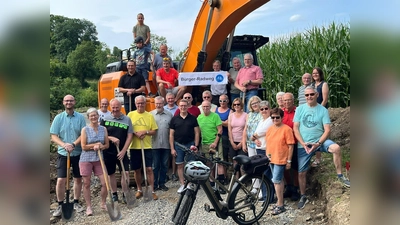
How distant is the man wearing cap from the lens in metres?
7.48

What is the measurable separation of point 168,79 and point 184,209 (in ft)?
12.3

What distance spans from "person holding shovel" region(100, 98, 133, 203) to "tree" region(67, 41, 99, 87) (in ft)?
96.8

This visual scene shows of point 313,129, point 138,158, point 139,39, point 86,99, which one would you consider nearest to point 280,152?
point 313,129

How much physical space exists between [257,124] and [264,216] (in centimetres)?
145

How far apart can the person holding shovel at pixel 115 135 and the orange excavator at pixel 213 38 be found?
4.82 ft

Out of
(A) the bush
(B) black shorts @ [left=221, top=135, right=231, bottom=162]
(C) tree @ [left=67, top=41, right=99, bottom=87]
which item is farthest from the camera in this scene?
(C) tree @ [left=67, top=41, right=99, bottom=87]

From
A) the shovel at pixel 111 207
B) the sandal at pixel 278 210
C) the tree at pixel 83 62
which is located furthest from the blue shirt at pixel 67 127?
the tree at pixel 83 62

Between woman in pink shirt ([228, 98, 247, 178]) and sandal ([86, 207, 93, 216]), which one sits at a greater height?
woman in pink shirt ([228, 98, 247, 178])

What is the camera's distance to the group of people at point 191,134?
207 inches

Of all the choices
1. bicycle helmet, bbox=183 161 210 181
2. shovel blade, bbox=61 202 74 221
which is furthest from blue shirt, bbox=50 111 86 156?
bicycle helmet, bbox=183 161 210 181

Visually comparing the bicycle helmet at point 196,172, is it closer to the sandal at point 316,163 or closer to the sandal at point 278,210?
the sandal at point 278,210

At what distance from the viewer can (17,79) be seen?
3.99ft

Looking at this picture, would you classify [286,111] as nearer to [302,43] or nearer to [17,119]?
[17,119]

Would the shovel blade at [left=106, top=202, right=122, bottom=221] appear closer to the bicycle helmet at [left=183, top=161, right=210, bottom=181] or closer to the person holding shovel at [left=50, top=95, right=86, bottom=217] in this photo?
the person holding shovel at [left=50, top=95, right=86, bottom=217]
